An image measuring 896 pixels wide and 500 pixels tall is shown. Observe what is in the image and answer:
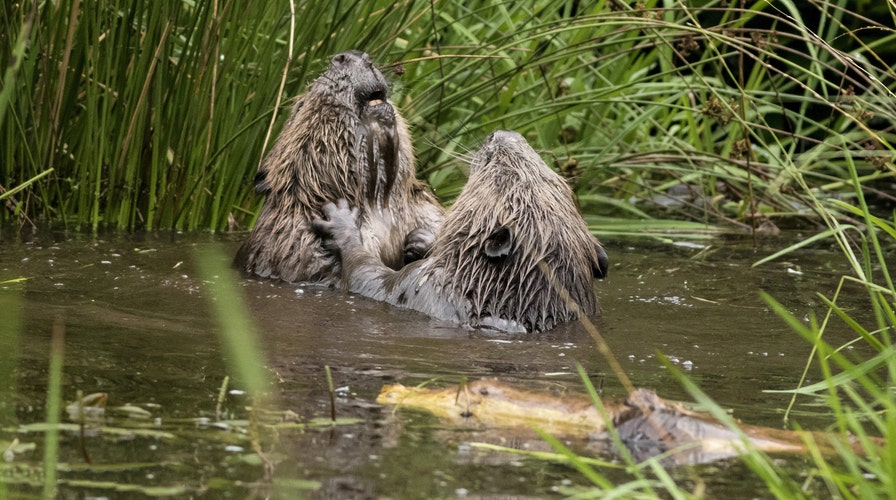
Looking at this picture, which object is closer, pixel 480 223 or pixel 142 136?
pixel 480 223

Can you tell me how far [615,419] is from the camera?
283 cm

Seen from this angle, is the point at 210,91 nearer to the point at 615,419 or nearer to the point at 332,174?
the point at 332,174

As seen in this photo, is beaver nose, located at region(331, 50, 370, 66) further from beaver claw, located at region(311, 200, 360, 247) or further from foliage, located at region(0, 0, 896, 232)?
beaver claw, located at region(311, 200, 360, 247)

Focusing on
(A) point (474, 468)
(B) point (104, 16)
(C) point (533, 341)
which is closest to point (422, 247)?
(C) point (533, 341)

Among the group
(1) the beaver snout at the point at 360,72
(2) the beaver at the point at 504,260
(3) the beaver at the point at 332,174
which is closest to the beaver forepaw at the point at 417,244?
(3) the beaver at the point at 332,174

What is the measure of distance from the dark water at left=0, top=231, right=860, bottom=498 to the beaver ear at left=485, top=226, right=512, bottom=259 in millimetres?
342

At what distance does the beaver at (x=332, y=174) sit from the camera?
5.21 meters

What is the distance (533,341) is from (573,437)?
144cm

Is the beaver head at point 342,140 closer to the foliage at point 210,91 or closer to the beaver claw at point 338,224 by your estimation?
the beaver claw at point 338,224

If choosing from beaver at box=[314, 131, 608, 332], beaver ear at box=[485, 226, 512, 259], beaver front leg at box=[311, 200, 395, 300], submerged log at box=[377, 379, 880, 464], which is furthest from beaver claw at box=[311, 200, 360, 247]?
submerged log at box=[377, 379, 880, 464]

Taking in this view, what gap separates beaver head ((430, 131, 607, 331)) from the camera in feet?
15.0

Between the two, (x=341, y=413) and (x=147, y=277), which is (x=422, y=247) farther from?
(x=341, y=413)

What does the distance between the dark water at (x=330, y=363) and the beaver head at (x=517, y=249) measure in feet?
0.54

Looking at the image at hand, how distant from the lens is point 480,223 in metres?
4.73
